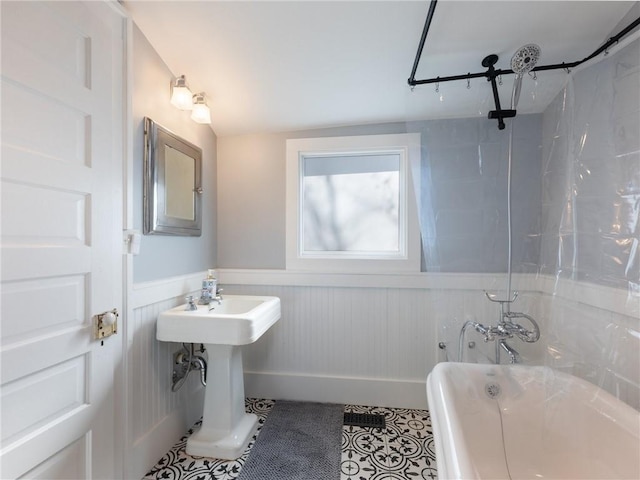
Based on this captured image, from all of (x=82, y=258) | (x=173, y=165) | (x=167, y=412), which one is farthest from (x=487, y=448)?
(x=173, y=165)

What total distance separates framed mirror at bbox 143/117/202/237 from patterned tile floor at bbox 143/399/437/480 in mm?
1209

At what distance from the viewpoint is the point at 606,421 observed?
0.97 meters

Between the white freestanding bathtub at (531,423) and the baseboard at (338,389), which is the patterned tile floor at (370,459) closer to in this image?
the baseboard at (338,389)

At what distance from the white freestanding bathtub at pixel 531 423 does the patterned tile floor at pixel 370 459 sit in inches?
15.3

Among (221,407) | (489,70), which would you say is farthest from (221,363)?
(489,70)

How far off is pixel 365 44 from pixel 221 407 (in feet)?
6.81

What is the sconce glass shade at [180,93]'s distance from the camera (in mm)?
1496

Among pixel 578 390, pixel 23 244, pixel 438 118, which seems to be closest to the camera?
pixel 23 244

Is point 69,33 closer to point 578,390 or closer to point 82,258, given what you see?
point 82,258

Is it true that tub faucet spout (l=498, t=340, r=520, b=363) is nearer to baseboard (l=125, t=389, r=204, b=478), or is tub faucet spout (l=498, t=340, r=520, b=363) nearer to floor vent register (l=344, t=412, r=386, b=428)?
floor vent register (l=344, t=412, r=386, b=428)

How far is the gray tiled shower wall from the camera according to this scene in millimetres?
1288

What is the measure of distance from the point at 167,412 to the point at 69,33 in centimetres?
181

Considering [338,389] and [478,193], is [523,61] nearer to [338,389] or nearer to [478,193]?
[478,193]

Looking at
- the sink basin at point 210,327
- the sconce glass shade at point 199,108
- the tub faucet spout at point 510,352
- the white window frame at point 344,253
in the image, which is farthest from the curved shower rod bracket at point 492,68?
the sink basin at point 210,327
